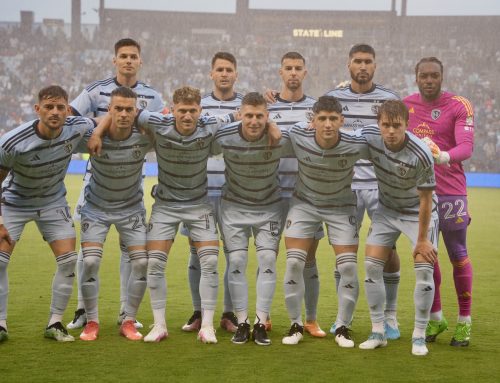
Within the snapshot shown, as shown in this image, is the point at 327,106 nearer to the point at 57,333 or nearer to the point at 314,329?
the point at 314,329

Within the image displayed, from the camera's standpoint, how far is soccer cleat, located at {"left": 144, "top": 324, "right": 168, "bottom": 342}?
5820mm

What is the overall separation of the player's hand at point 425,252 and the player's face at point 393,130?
66 cm

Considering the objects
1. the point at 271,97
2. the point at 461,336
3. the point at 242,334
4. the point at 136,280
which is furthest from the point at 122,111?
the point at 461,336

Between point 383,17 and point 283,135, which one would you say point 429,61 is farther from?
→ point 383,17

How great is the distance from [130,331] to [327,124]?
1.92m

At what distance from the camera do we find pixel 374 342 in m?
5.73

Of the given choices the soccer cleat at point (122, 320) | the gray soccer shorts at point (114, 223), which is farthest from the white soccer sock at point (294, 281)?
the soccer cleat at point (122, 320)

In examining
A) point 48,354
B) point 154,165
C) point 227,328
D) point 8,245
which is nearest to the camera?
point 48,354

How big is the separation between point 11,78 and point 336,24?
40.9 feet

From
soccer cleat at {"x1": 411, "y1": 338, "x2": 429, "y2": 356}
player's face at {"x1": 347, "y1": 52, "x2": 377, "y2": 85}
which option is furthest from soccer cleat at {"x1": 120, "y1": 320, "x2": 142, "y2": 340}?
player's face at {"x1": 347, "y1": 52, "x2": 377, "y2": 85}

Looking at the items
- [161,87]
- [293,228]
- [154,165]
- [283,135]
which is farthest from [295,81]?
[161,87]

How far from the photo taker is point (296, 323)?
595 centimetres

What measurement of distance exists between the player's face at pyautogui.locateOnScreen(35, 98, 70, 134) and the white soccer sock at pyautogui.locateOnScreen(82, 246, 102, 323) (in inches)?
34.4

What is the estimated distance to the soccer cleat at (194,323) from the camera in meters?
6.29
